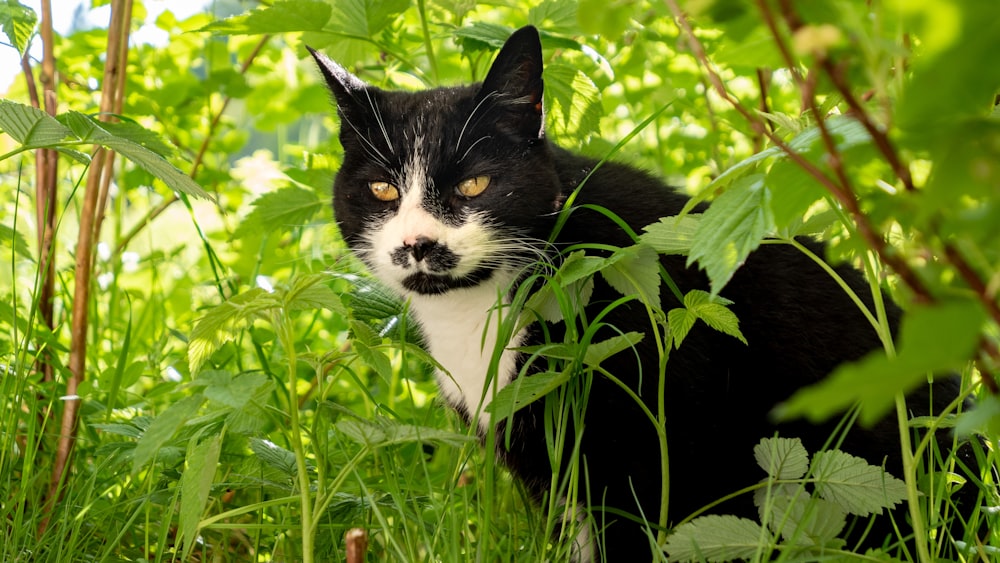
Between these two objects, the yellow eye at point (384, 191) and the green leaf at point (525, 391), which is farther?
the yellow eye at point (384, 191)

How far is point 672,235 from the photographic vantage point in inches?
52.9

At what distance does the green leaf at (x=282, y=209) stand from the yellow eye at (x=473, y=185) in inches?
21.8

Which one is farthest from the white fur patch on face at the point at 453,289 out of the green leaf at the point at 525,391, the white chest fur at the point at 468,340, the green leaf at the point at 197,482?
the green leaf at the point at 197,482

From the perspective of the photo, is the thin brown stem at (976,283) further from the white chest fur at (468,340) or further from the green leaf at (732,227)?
the white chest fur at (468,340)

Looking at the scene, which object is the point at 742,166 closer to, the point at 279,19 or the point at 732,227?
the point at 732,227

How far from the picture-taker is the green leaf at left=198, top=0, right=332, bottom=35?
5.91 ft

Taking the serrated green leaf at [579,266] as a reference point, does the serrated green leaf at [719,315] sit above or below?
below

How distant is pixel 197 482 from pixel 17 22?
841 millimetres

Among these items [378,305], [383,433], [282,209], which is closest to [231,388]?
[383,433]

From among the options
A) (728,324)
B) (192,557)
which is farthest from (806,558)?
(192,557)

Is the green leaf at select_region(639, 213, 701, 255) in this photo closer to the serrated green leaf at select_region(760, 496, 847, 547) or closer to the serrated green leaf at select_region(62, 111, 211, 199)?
the serrated green leaf at select_region(760, 496, 847, 547)

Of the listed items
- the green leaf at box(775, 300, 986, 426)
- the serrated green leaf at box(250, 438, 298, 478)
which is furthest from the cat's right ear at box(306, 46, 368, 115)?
the green leaf at box(775, 300, 986, 426)

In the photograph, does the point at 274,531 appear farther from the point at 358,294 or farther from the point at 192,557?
the point at 358,294

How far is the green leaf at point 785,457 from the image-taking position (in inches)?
57.1
